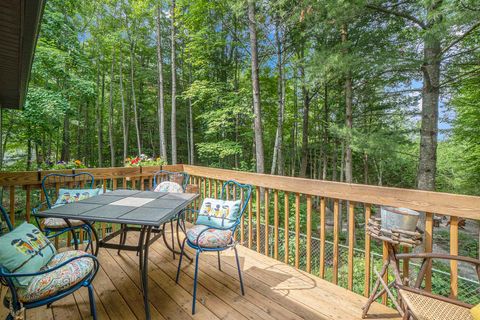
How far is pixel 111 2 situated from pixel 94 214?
42.4ft

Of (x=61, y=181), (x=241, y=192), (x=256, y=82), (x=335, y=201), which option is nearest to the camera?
(x=335, y=201)

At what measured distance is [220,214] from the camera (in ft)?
7.86

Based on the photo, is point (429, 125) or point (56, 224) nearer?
point (56, 224)

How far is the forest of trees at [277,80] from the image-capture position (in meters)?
4.55

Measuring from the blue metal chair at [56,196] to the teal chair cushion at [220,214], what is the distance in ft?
3.84

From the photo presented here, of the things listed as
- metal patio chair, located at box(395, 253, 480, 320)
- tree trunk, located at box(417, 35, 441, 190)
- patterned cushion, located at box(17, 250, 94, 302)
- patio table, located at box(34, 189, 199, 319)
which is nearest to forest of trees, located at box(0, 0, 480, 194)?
tree trunk, located at box(417, 35, 441, 190)

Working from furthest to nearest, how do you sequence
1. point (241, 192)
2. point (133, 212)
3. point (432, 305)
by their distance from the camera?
1. point (241, 192)
2. point (133, 212)
3. point (432, 305)

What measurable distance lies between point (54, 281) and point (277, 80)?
9.54 metres

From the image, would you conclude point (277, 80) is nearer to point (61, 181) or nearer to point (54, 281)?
point (61, 181)

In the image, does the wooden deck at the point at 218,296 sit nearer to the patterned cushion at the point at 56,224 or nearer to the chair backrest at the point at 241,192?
the patterned cushion at the point at 56,224

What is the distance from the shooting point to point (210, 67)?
959 centimetres

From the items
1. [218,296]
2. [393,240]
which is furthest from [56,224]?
[393,240]

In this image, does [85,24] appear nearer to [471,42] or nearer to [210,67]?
[210,67]

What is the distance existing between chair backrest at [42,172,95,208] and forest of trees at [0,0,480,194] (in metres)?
1.22
